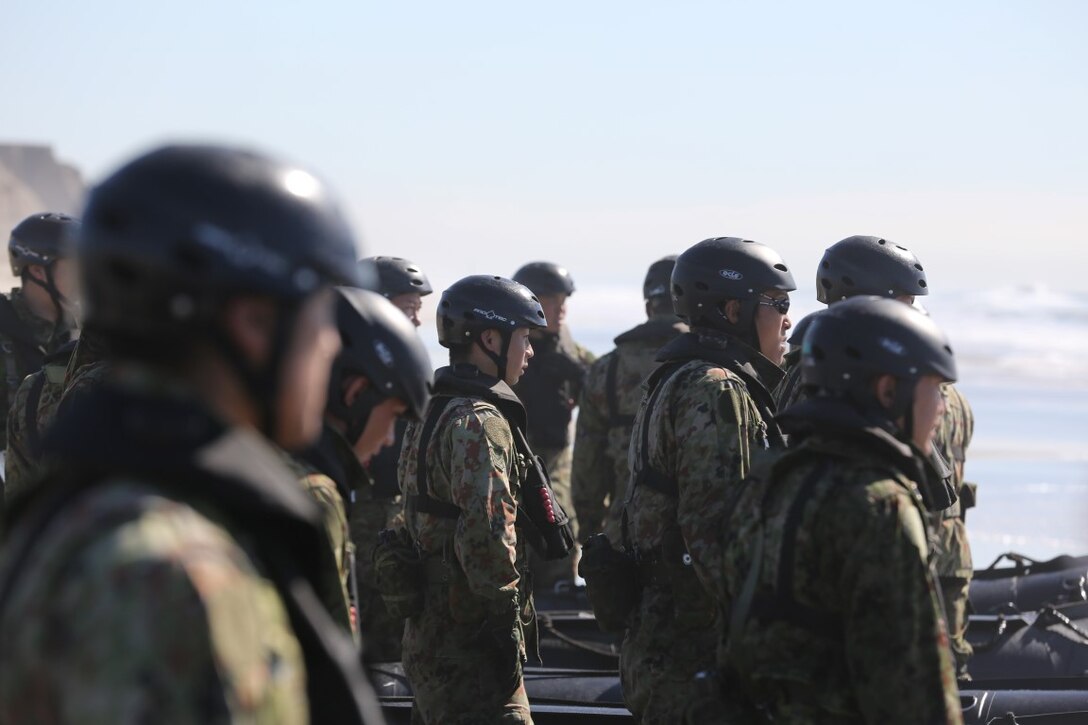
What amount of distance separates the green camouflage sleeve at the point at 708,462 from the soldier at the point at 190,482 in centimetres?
351

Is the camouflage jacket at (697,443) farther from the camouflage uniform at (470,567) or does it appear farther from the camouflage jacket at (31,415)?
the camouflage jacket at (31,415)

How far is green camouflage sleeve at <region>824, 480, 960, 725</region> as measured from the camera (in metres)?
3.73

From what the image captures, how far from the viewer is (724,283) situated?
21.4ft

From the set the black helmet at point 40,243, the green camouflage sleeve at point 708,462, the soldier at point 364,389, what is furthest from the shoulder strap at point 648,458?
the black helmet at point 40,243

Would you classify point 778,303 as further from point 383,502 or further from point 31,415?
point 383,502

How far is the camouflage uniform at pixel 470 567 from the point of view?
6426 mm

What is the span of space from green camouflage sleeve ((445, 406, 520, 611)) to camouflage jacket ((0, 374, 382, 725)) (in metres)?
4.21

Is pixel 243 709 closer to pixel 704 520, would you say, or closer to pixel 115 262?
pixel 115 262

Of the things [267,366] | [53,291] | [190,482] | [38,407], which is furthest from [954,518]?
[190,482]

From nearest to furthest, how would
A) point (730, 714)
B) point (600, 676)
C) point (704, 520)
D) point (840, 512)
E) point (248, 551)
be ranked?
point (248, 551) < point (840, 512) < point (730, 714) < point (704, 520) < point (600, 676)

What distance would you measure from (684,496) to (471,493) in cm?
106

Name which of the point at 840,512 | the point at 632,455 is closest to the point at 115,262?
the point at 840,512

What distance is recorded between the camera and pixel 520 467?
689cm

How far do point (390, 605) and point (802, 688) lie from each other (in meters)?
3.14
